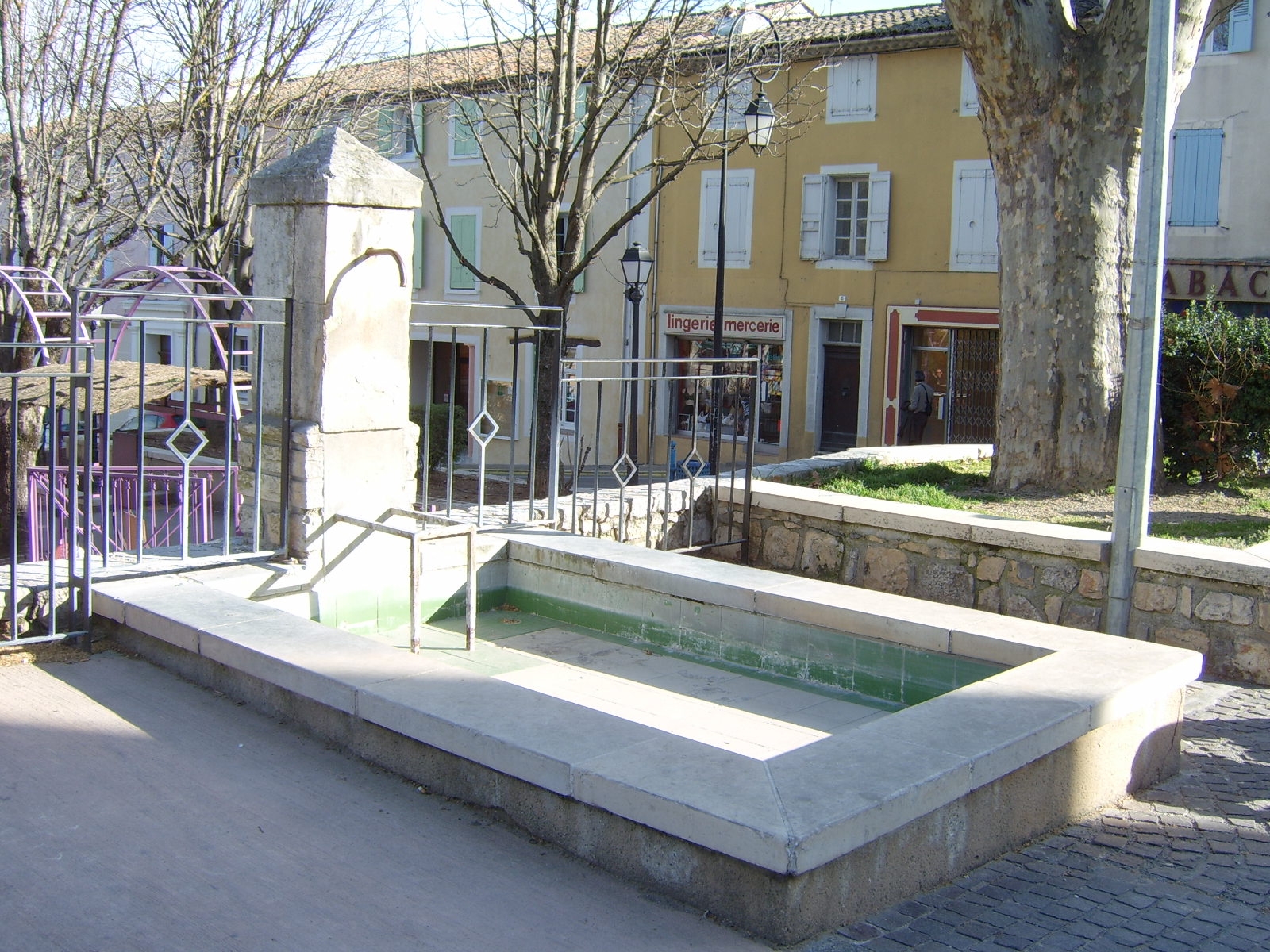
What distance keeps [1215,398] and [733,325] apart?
47.2 ft

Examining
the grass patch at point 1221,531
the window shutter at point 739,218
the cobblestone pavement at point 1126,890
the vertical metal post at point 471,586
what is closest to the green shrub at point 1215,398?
the grass patch at point 1221,531

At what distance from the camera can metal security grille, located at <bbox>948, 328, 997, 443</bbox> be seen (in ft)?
66.0

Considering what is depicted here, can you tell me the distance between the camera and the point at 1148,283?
604 cm

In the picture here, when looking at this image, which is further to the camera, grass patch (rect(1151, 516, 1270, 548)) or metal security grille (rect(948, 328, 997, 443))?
metal security grille (rect(948, 328, 997, 443))

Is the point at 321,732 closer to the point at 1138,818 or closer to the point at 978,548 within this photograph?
the point at 1138,818

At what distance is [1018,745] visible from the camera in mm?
3525

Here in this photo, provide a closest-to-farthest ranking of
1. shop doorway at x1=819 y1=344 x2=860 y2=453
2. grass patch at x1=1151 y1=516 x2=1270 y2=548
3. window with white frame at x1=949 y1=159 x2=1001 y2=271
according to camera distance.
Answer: grass patch at x1=1151 y1=516 x2=1270 y2=548 → window with white frame at x1=949 y1=159 x2=1001 y2=271 → shop doorway at x1=819 y1=344 x2=860 y2=453

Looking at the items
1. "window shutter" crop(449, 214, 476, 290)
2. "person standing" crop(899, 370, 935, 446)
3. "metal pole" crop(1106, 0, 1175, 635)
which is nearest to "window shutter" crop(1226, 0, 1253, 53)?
"person standing" crop(899, 370, 935, 446)

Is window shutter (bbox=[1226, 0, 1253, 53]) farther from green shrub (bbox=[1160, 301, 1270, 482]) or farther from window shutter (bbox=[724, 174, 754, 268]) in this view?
green shrub (bbox=[1160, 301, 1270, 482])

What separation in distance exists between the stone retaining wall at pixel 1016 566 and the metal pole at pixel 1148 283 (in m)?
0.46

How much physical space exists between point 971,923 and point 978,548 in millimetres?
4078

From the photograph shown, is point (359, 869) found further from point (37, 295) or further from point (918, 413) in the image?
point (918, 413)

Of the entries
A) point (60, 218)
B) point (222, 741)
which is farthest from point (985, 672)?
point (60, 218)

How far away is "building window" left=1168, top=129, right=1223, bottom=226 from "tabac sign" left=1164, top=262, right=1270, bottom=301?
68 centimetres
